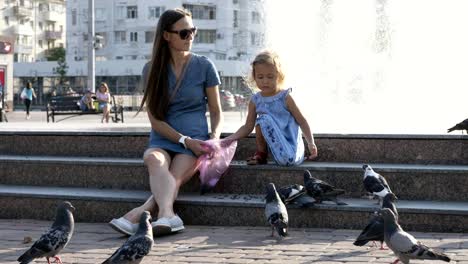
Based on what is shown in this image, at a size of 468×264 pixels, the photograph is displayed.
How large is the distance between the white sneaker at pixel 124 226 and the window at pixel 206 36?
76166 millimetres

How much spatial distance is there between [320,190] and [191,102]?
1.48 meters

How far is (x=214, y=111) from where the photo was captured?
730cm

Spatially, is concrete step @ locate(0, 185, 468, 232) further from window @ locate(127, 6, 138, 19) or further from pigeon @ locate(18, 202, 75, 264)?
window @ locate(127, 6, 138, 19)

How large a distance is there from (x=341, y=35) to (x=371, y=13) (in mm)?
975

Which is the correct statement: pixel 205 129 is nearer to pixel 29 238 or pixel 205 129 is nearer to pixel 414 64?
pixel 29 238

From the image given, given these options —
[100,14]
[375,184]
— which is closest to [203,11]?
[100,14]

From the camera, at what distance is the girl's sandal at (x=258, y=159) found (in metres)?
7.29

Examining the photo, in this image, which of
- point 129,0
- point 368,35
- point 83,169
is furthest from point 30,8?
point 83,169

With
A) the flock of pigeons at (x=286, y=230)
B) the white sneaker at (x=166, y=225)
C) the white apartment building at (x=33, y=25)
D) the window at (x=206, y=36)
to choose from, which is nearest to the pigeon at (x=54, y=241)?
the flock of pigeons at (x=286, y=230)

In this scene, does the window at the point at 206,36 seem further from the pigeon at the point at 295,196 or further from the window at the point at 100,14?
the pigeon at the point at 295,196

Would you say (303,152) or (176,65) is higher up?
(176,65)

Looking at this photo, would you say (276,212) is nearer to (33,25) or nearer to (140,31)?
(140,31)

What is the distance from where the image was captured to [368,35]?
2270 centimetres

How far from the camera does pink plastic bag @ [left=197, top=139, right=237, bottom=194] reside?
705cm
